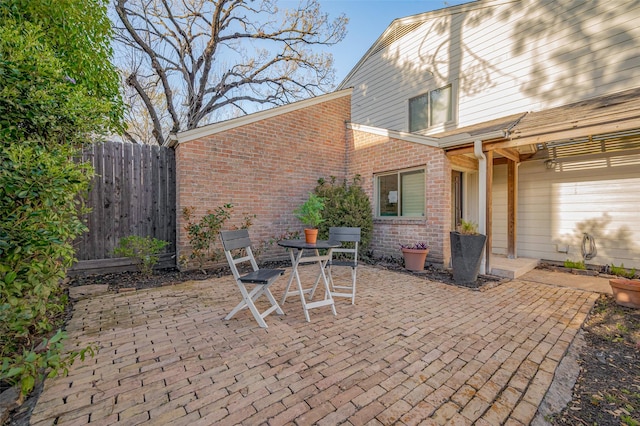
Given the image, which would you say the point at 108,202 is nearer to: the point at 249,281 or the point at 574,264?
A: the point at 249,281

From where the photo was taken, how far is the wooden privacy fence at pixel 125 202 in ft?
16.2

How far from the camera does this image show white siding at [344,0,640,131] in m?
5.12

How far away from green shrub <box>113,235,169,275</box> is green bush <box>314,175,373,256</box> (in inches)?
142

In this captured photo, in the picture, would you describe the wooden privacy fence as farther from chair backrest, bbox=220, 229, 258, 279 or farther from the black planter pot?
the black planter pot

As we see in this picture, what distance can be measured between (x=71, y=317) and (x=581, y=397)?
499cm

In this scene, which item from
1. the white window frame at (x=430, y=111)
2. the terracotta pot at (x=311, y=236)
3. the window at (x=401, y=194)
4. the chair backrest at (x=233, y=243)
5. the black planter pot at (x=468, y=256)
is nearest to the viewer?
the chair backrest at (x=233, y=243)

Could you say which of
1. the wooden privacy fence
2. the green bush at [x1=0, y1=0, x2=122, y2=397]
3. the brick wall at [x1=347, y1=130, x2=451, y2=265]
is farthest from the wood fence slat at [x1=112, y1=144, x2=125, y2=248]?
the brick wall at [x1=347, y1=130, x2=451, y2=265]

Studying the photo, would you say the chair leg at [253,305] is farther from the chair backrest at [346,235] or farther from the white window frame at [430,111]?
the white window frame at [430,111]

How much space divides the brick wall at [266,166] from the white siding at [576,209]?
15.2 ft

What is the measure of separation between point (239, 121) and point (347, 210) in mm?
3279

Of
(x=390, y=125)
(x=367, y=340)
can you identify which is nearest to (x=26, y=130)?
(x=367, y=340)

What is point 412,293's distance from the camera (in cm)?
425

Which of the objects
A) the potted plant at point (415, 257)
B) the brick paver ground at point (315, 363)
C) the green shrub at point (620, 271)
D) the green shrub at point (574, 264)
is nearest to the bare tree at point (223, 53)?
the potted plant at point (415, 257)

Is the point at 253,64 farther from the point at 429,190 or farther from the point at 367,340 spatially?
the point at 367,340
